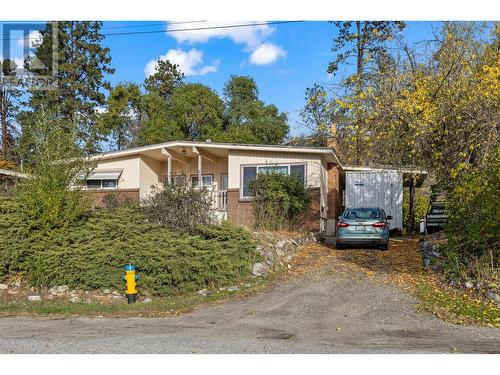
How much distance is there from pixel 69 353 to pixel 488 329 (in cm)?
619

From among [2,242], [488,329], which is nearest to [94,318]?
[2,242]

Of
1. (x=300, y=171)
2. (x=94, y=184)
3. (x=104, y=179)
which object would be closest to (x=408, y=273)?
(x=300, y=171)

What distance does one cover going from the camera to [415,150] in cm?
1458

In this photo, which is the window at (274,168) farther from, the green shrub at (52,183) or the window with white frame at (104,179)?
the green shrub at (52,183)

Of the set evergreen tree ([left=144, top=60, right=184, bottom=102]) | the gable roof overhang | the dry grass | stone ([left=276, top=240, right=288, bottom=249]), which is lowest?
the dry grass

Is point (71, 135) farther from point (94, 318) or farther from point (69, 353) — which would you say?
point (69, 353)

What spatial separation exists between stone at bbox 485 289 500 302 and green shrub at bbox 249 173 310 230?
7898 mm

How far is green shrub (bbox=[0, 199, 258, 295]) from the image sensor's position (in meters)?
11.4

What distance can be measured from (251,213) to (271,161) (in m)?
2.42

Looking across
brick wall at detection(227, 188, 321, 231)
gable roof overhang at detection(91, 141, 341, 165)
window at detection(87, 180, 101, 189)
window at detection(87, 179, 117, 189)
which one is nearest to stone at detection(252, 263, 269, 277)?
brick wall at detection(227, 188, 321, 231)

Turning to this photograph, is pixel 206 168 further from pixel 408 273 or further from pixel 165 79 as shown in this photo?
pixel 165 79

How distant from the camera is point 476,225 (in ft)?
36.8

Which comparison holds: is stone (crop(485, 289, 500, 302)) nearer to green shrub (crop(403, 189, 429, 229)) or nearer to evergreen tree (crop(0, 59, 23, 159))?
green shrub (crop(403, 189, 429, 229))

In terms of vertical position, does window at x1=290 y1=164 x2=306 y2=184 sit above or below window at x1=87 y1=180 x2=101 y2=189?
above
